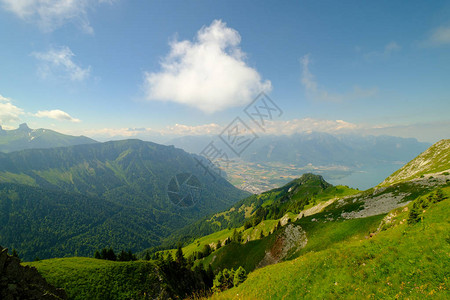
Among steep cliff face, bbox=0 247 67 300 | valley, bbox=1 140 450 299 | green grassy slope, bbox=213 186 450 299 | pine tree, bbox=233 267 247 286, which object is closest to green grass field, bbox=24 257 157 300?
valley, bbox=1 140 450 299

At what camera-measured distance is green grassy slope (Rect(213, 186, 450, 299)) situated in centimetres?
1108

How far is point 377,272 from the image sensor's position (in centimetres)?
1311

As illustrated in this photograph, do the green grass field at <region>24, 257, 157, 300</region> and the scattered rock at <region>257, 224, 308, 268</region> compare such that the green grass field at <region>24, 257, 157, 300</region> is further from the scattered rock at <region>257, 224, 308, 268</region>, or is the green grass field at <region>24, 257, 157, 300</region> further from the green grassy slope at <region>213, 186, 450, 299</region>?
the scattered rock at <region>257, 224, 308, 268</region>

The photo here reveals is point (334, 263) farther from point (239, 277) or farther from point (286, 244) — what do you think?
point (286, 244)

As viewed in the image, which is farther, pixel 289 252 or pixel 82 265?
pixel 289 252

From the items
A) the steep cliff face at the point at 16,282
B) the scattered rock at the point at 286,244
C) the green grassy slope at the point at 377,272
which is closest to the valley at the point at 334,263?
the green grassy slope at the point at 377,272

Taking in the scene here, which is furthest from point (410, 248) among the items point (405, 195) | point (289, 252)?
point (405, 195)

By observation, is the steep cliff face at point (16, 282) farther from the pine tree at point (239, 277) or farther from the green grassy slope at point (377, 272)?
the pine tree at point (239, 277)

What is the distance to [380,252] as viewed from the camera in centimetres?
1501

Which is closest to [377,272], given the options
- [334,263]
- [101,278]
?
[334,263]

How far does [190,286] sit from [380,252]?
4858 centimetres

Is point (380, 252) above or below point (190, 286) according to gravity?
above

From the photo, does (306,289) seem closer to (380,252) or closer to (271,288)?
(271,288)

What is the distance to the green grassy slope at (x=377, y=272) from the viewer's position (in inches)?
436
